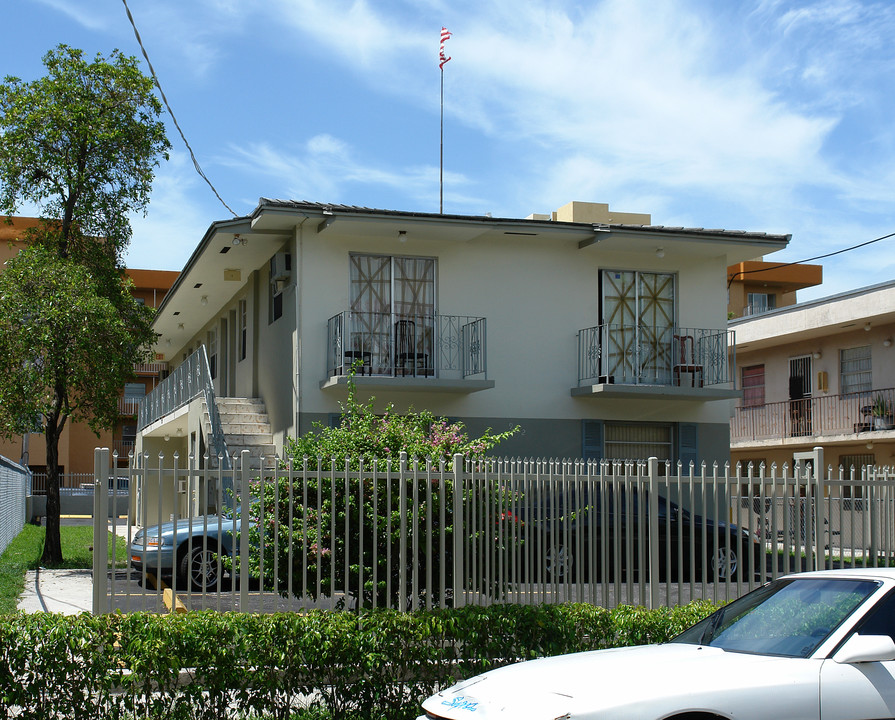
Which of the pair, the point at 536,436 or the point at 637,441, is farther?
the point at 637,441

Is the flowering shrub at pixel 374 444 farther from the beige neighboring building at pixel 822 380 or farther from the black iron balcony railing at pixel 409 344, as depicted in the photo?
the beige neighboring building at pixel 822 380

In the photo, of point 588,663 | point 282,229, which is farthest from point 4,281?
point 588,663

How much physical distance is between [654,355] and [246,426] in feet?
26.6

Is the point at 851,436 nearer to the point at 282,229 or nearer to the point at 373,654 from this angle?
the point at 282,229

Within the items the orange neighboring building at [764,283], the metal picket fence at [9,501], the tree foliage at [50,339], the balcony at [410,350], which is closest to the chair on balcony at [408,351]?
the balcony at [410,350]

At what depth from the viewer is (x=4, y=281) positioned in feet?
59.0

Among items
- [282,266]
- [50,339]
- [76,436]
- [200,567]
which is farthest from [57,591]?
[76,436]

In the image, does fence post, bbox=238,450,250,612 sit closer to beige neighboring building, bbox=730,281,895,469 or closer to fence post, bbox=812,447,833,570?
fence post, bbox=812,447,833,570

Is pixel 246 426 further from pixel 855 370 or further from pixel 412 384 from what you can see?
pixel 855 370

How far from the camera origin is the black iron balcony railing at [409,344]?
18016 mm

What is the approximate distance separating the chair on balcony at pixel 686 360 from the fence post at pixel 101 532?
14480mm

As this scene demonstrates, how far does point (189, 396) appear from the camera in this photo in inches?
837

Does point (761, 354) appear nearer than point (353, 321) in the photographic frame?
No

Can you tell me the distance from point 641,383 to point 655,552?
1104 centimetres
